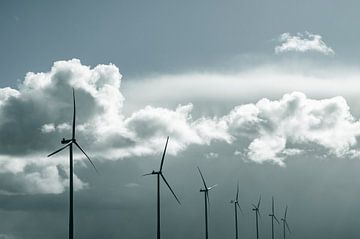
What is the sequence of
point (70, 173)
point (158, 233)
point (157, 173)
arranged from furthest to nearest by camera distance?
point (157, 173) < point (158, 233) < point (70, 173)

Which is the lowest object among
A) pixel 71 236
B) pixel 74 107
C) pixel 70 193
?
pixel 71 236

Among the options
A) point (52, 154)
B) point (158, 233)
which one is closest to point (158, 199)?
point (158, 233)

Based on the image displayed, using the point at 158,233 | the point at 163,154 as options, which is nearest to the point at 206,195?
the point at 163,154

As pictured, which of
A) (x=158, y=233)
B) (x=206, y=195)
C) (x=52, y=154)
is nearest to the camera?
(x=52, y=154)

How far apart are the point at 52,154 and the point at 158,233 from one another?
30.6 meters

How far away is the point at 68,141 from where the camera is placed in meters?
123

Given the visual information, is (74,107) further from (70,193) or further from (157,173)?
(157,173)

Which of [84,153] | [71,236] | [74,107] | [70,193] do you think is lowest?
[71,236]

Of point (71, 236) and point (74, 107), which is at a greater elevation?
point (74, 107)

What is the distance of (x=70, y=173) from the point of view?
392 feet

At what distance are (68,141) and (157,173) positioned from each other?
36724 mm

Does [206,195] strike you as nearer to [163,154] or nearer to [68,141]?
[163,154]

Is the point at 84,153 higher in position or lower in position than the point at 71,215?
higher

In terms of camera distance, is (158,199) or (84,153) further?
(158,199)
